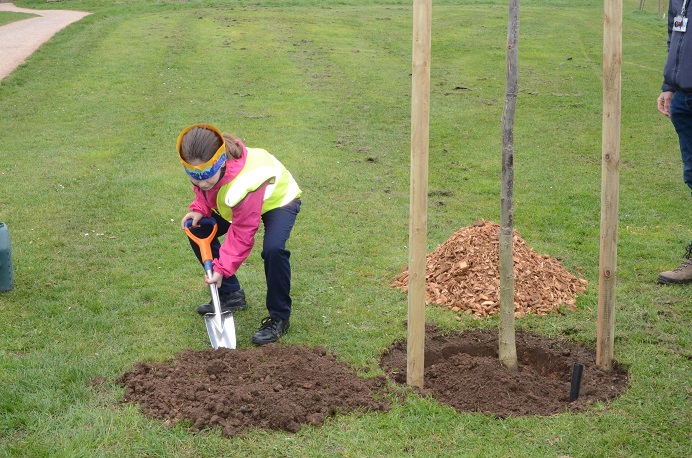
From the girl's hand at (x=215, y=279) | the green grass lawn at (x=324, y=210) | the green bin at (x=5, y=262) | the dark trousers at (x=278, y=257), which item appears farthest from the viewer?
the green bin at (x=5, y=262)

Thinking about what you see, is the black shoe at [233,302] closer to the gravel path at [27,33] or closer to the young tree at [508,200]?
the young tree at [508,200]

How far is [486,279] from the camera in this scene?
611 cm

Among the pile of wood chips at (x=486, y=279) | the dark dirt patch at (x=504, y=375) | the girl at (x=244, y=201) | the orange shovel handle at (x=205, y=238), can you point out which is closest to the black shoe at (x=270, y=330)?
the girl at (x=244, y=201)

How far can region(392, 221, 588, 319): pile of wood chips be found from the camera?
19.3 ft

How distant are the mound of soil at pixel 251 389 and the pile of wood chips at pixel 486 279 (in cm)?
144

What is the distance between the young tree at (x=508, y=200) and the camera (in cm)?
422

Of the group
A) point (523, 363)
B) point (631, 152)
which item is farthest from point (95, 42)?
point (523, 363)

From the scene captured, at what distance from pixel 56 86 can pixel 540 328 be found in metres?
12.9

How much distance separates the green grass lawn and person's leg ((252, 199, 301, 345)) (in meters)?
0.14

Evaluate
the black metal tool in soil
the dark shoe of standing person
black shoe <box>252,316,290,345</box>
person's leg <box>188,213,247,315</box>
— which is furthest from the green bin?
the dark shoe of standing person

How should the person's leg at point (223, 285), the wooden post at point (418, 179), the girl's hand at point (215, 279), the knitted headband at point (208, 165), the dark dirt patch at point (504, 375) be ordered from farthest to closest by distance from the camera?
the person's leg at point (223, 285) → the girl's hand at point (215, 279) → the knitted headband at point (208, 165) → the dark dirt patch at point (504, 375) → the wooden post at point (418, 179)

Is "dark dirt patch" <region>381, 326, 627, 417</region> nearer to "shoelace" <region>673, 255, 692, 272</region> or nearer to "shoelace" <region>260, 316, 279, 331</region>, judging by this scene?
"shoelace" <region>260, 316, 279, 331</region>

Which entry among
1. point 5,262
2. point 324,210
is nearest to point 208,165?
point 5,262

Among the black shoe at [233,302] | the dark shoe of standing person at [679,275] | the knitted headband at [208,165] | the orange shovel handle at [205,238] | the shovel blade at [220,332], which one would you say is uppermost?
the knitted headband at [208,165]
